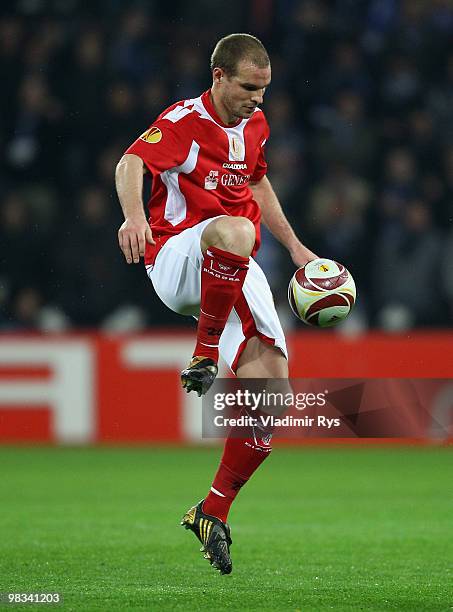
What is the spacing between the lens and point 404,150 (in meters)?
11.6

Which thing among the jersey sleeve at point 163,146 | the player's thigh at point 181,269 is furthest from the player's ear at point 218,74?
the player's thigh at point 181,269

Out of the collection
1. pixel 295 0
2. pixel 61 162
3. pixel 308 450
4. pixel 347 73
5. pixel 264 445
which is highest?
pixel 295 0

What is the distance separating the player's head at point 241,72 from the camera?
5117mm

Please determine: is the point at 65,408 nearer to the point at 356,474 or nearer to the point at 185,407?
the point at 185,407

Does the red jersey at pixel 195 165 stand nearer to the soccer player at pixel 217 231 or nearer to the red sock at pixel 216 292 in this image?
the soccer player at pixel 217 231

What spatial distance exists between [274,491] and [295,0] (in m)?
6.07

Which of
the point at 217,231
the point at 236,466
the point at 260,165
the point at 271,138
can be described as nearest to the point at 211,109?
the point at 260,165

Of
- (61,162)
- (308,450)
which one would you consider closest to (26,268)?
(61,162)

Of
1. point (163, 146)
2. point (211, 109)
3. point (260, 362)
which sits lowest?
point (260, 362)

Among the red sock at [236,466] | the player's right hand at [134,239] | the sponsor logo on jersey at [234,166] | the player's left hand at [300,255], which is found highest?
the sponsor logo on jersey at [234,166]

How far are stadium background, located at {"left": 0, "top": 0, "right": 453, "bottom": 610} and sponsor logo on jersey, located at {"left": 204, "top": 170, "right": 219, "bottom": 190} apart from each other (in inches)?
119

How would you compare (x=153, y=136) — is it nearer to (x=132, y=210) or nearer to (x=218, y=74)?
(x=218, y=74)

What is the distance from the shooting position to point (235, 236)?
502 cm

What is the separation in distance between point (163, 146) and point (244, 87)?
41 cm
